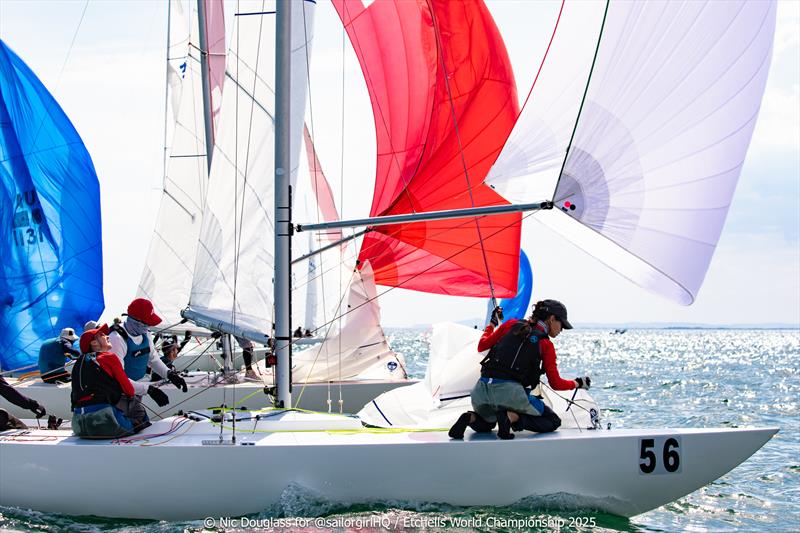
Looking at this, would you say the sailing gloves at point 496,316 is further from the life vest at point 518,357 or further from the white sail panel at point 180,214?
the white sail panel at point 180,214

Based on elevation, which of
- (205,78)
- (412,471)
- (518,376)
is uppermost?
(205,78)

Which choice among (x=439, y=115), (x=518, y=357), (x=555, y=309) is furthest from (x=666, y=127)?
(x=439, y=115)

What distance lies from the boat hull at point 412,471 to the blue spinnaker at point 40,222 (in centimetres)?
549

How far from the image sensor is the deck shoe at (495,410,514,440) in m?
6.05

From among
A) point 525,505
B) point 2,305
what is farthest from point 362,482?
point 2,305

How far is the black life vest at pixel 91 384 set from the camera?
618 cm

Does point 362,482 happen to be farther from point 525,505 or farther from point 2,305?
point 2,305

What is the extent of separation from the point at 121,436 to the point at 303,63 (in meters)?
4.43

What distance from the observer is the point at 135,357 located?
23.7 ft

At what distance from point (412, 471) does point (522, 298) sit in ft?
39.9

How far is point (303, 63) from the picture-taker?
29.7ft

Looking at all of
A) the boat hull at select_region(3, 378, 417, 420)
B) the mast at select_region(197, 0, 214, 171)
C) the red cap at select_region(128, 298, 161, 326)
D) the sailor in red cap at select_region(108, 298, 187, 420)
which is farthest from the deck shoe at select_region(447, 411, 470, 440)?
the mast at select_region(197, 0, 214, 171)

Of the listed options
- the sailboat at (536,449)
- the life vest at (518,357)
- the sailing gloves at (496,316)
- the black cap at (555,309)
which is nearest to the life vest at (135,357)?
the sailboat at (536,449)

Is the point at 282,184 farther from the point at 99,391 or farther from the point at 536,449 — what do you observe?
the point at 536,449
